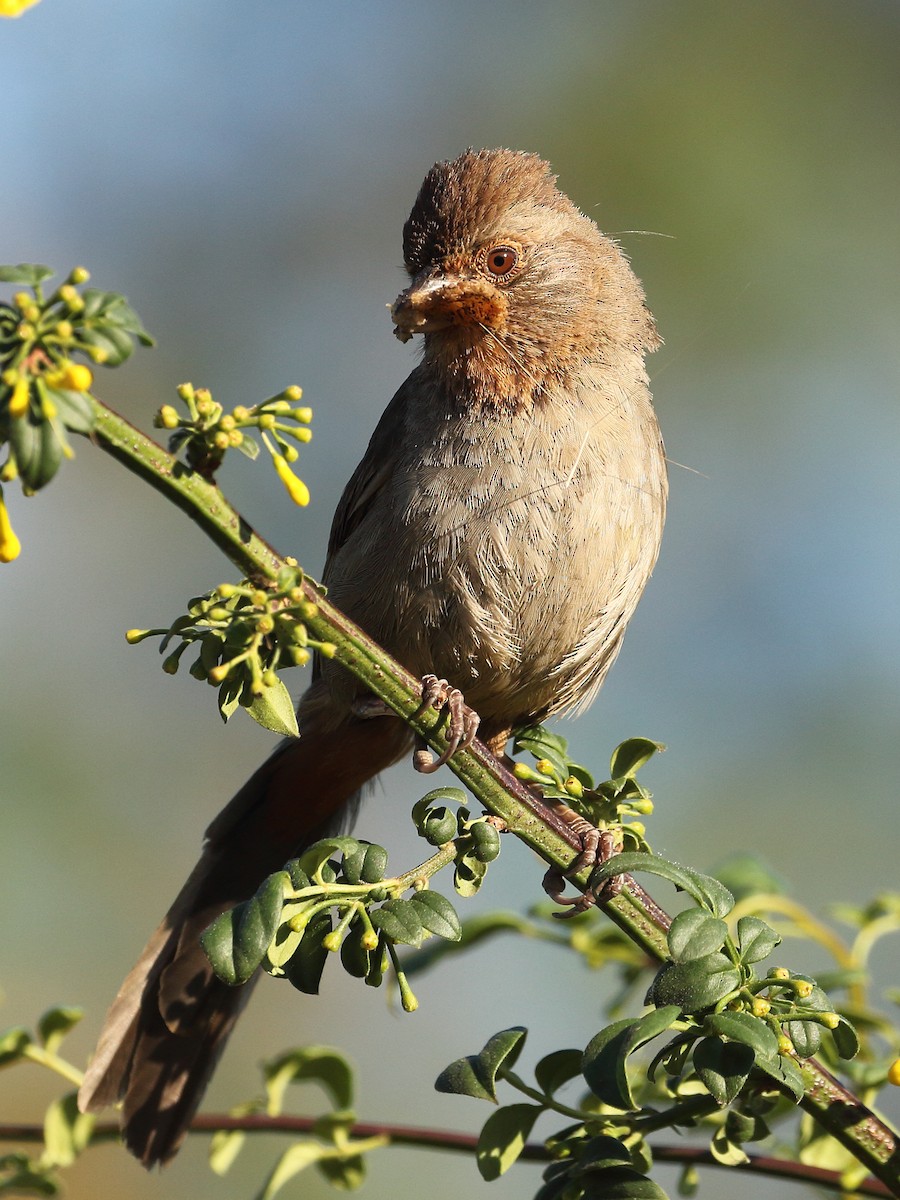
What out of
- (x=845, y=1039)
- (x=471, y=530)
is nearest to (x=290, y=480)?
(x=845, y=1039)

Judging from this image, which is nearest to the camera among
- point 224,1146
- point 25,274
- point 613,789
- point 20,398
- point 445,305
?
point 20,398

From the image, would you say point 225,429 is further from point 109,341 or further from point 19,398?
point 19,398

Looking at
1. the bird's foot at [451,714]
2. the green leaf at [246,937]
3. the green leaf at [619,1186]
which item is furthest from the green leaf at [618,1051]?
the bird's foot at [451,714]

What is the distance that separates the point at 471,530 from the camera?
377 centimetres

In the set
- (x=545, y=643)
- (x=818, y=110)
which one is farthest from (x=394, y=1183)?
(x=818, y=110)

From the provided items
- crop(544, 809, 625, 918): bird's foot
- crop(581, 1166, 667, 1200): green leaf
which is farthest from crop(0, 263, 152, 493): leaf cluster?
crop(581, 1166, 667, 1200): green leaf

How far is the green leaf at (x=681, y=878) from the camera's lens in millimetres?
2076

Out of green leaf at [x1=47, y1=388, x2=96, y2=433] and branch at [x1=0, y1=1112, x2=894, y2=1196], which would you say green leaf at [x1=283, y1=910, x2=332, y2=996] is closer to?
branch at [x1=0, y1=1112, x2=894, y2=1196]

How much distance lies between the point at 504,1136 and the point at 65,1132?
113 cm

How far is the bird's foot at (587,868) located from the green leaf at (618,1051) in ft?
0.79

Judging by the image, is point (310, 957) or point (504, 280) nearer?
point (310, 957)

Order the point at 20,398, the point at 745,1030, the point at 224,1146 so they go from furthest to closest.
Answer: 1. the point at 224,1146
2. the point at 745,1030
3. the point at 20,398

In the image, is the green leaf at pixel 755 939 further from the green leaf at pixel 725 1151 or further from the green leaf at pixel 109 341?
the green leaf at pixel 109 341

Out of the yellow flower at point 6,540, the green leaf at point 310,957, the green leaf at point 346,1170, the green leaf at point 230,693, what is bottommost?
the green leaf at point 346,1170
